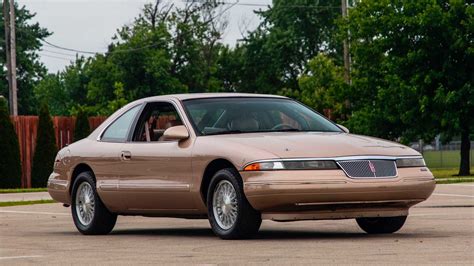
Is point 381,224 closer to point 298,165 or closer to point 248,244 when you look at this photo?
point 298,165

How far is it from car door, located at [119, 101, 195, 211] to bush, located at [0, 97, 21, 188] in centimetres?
2645

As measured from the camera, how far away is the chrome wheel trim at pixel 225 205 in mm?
13078

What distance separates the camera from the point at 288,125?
557 inches

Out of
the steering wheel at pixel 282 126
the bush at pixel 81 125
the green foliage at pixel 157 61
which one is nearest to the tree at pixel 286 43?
the green foliage at pixel 157 61

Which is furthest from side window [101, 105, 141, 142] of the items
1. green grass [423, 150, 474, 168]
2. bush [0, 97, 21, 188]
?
green grass [423, 150, 474, 168]

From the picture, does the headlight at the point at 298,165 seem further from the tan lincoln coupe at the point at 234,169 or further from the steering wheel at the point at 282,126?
the steering wheel at the point at 282,126

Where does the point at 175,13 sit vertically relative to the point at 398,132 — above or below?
above

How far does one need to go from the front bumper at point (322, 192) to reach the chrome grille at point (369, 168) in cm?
6

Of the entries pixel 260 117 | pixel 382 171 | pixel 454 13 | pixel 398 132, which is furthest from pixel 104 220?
pixel 398 132

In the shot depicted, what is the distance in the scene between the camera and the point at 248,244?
12.5 m

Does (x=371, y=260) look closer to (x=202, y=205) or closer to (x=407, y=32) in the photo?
(x=202, y=205)

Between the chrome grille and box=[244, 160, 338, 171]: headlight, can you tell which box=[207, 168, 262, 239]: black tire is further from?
the chrome grille

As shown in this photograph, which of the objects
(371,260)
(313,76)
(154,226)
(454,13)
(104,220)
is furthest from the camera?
(313,76)

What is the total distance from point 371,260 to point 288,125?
3.84m
